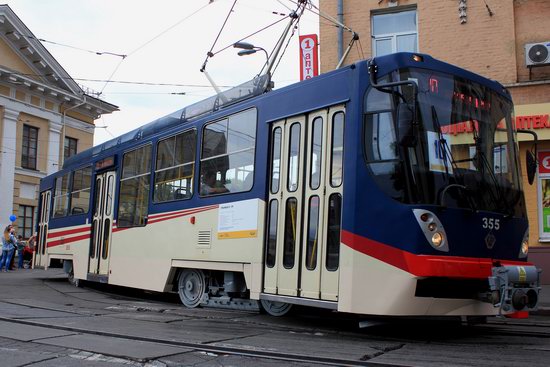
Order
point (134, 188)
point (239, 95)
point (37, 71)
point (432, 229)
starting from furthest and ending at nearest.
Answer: point (37, 71) → point (134, 188) → point (239, 95) → point (432, 229)

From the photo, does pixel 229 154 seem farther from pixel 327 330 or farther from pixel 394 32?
pixel 394 32

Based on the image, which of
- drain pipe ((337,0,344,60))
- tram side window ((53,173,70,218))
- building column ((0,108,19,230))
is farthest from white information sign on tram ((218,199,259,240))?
building column ((0,108,19,230))

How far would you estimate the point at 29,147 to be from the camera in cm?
3269

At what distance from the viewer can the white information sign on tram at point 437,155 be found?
621 centimetres

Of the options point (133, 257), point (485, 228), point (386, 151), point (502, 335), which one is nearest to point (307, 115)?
point (386, 151)

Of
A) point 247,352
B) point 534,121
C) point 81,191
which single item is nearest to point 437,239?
point 247,352

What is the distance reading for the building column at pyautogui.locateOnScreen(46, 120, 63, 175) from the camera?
33.6 m

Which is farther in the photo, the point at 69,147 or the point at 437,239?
the point at 69,147

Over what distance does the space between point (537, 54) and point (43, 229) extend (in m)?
14.0

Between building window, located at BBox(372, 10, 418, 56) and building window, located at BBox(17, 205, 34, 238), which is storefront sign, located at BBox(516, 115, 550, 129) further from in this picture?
building window, located at BBox(17, 205, 34, 238)

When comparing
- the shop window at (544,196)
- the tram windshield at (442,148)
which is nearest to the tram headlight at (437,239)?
the tram windshield at (442,148)

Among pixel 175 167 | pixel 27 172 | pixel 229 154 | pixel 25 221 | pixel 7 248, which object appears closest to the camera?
pixel 229 154

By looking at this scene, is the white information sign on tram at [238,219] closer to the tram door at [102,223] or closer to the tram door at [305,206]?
the tram door at [305,206]

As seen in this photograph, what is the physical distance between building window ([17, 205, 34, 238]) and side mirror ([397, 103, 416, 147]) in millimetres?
29551
